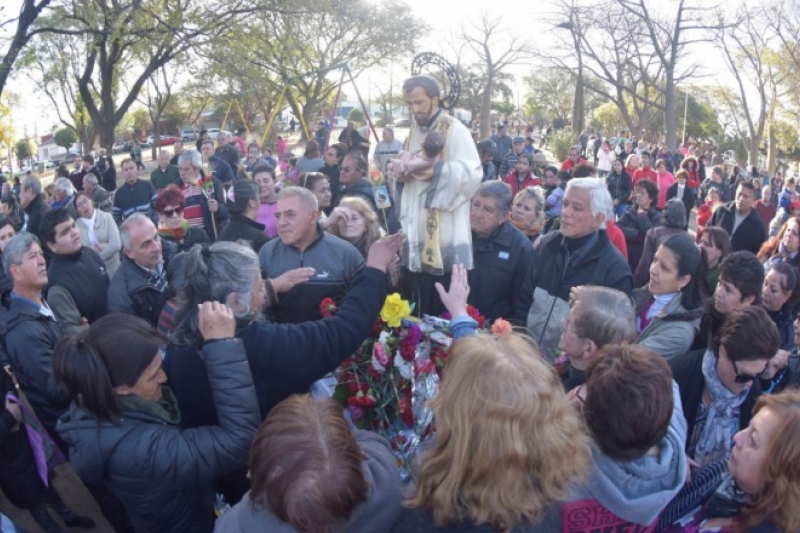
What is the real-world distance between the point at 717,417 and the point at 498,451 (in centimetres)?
155

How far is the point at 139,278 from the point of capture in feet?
12.5

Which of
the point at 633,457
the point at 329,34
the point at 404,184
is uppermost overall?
the point at 329,34

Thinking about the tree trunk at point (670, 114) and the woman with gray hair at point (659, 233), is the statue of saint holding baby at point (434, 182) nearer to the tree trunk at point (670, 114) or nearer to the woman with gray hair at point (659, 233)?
the woman with gray hair at point (659, 233)

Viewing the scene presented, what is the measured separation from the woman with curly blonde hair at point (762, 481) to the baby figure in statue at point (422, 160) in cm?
172

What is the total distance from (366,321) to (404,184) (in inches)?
41.8

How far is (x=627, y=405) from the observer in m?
1.87

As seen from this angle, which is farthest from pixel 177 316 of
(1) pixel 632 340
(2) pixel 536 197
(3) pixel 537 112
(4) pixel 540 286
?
(3) pixel 537 112

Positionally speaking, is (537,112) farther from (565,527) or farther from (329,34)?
(565,527)

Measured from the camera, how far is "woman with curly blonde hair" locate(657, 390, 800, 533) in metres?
1.89

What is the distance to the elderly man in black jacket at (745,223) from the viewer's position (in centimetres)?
677

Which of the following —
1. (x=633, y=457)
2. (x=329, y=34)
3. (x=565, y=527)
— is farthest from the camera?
(x=329, y=34)

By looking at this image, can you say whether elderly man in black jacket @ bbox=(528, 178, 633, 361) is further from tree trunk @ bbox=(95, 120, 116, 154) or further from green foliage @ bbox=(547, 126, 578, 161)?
green foliage @ bbox=(547, 126, 578, 161)

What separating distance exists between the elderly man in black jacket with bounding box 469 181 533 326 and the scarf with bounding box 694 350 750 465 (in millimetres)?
1285

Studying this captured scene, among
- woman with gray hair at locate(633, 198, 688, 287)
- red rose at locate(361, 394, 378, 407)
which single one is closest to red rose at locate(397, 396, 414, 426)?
red rose at locate(361, 394, 378, 407)
